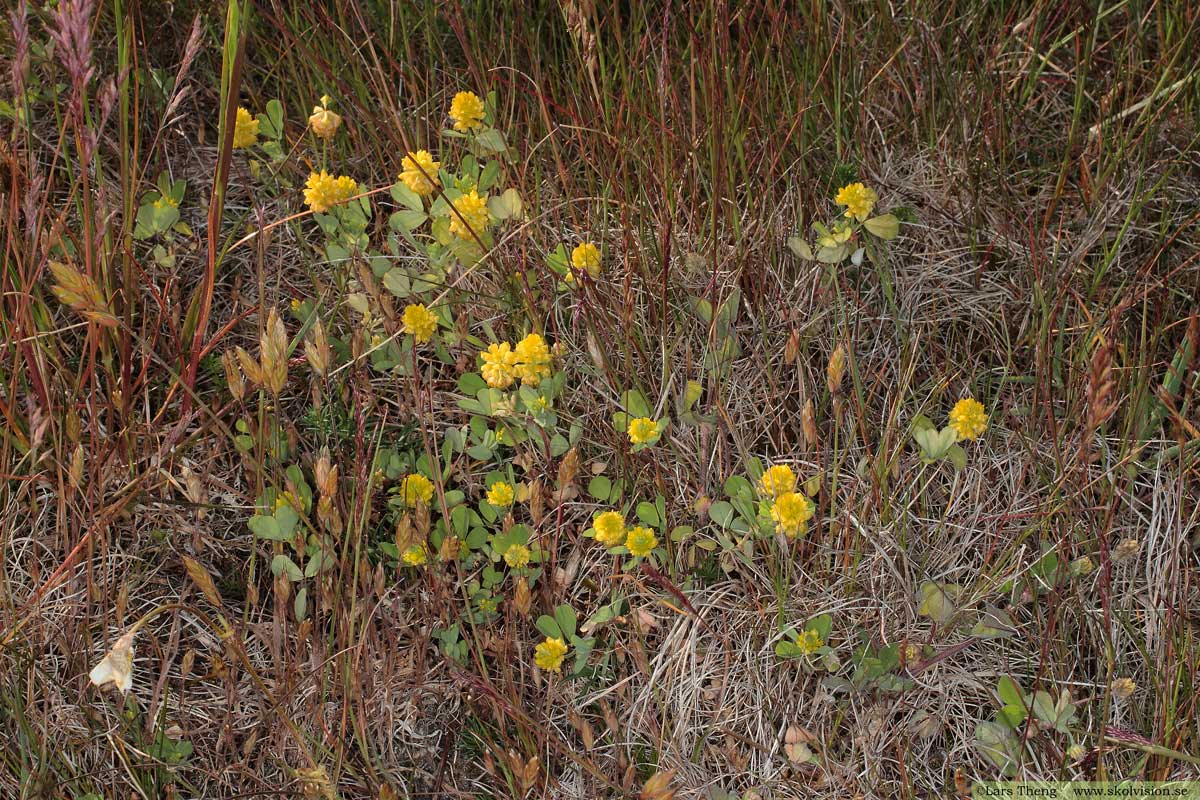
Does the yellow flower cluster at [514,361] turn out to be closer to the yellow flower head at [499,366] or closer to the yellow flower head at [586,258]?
the yellow flower head at [499,366]

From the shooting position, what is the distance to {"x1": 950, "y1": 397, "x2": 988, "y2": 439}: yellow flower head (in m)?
1.57

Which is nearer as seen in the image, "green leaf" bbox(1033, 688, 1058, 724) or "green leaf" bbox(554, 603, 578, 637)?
"green leaf" bbox(1033, 688, 1058, 724)

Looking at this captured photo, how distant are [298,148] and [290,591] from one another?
1.00 m

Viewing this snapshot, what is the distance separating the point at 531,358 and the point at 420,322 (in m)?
0.24

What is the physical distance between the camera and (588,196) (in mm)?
2047

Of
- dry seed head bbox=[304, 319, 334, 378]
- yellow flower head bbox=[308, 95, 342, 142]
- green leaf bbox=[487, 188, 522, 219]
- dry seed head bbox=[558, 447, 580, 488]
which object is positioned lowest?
dry seed head bbox=[558, 447, 580, 488]

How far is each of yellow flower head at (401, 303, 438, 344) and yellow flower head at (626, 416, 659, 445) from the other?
40cm

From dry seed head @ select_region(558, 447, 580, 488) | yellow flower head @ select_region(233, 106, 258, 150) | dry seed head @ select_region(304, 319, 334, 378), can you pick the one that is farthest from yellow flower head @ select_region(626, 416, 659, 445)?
yellow flower head @ select_region(233, 106, 258, 150)

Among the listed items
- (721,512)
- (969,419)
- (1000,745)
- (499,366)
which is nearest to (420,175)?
(499,366)

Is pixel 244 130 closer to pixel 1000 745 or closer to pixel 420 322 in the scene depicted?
pixel 420 322

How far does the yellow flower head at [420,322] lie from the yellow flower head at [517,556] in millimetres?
403

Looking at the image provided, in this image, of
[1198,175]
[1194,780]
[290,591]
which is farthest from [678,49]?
[1194,780]

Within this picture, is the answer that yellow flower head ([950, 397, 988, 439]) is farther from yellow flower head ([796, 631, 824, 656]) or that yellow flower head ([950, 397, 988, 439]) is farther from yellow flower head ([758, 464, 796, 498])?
yellow flower head ([796, 631, 824, 656])

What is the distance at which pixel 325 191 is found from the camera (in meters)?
1.81
